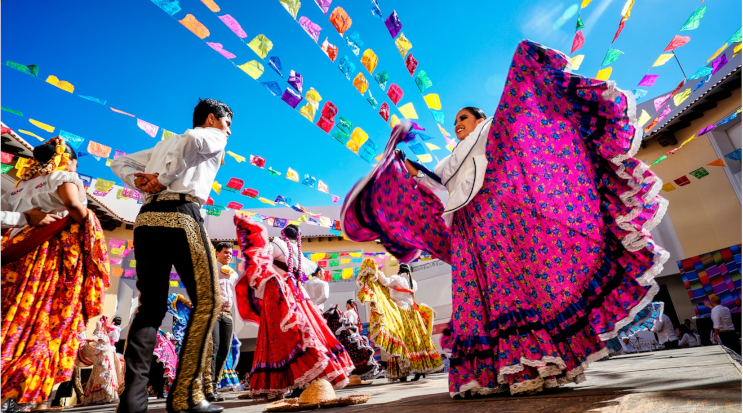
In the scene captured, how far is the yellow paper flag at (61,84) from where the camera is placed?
3.61 m

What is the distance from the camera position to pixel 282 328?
303cm

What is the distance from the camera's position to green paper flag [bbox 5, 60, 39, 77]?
3.49 metres

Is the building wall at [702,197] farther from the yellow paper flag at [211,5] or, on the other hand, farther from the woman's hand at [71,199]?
the woman's hand at [71,199]

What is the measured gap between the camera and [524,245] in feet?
7.16

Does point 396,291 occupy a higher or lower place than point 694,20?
lower

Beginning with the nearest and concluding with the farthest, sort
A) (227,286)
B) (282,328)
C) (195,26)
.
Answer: (282,328) < (195,26) < (227,286)

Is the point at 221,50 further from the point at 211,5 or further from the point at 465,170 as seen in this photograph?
the point at 465,170

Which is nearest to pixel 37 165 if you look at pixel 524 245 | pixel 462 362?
pixel 462 362

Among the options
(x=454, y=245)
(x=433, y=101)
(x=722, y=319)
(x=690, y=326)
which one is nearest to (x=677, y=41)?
(x=433, y=101)

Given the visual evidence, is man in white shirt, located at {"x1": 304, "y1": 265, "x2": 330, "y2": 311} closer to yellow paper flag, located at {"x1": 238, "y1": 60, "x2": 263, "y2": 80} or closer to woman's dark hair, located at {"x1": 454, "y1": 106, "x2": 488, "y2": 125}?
yellow paper flag, located at {"x1": 238, "y1": 60, "x2": 263, "y2": 80}

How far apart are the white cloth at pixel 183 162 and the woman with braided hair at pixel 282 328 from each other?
130cm

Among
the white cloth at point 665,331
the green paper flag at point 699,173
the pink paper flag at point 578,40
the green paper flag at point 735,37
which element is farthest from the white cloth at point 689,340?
the pink paper flag at point 578,40

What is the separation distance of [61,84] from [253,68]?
1650 millimetres

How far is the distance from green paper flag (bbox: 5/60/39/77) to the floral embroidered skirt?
5.56ft
